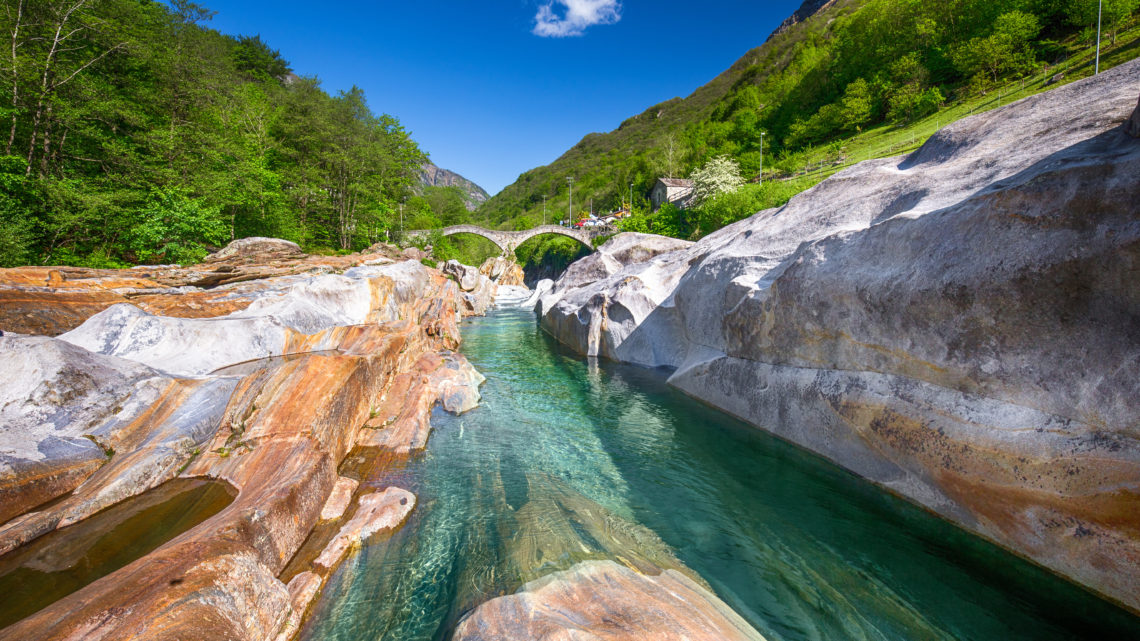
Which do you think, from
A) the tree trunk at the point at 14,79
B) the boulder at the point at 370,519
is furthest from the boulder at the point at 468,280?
the boulder at the point at 370,519

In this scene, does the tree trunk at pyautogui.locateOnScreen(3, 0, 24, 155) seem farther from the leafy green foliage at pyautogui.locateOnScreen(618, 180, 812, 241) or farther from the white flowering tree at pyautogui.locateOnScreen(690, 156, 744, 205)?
the white flowering tree at pyautogui.locateOnScreen(690, 156, 744, 205)

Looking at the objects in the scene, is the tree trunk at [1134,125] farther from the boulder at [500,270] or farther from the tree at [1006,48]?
the boulder at [500,270]

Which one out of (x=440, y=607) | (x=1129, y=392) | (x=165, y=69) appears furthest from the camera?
(x=165, y=69)

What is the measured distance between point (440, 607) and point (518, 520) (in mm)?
1671

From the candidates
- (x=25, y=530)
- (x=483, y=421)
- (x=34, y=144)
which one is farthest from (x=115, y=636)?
(x=34, y=144)

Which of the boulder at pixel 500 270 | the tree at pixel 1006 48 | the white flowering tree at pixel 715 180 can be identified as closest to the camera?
the white flowering tree at pixel 715 180

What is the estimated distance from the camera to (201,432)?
21.4 feet

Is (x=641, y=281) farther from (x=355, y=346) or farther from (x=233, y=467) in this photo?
(x=233, y=467)

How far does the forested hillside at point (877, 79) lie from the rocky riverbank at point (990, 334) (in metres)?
24.6

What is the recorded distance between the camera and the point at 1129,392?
402 cm

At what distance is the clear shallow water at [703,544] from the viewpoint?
13.6 ft

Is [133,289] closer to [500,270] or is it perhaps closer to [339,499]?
[339,499]

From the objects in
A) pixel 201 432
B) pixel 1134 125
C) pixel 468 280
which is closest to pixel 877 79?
pixel 468 280

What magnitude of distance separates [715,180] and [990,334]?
41.6 m
